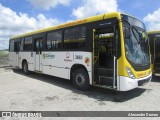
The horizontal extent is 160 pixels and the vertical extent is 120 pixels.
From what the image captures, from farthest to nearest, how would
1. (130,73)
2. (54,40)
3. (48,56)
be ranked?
(48,56) → (54,40) → (130,73)

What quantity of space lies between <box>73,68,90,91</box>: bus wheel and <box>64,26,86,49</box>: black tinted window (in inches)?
43.4

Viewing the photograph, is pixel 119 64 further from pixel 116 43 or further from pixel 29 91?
pixel 29 91

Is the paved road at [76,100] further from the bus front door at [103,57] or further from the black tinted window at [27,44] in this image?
the black tinted window at [27,44]

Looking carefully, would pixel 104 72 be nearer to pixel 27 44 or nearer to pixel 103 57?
pixel 103 57

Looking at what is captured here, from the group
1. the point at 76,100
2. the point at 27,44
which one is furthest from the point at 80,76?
the point at 27,44

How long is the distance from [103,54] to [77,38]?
137cm

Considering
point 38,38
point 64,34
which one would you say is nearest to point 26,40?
point 38,38

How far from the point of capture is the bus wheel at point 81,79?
8.80m

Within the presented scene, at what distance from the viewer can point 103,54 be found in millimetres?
8758

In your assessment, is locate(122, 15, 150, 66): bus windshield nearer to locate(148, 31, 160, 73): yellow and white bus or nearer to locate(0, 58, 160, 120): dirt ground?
locate(0, 58, 160, 120): dirt ground

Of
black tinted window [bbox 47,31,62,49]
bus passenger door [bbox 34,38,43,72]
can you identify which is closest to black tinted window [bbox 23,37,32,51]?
bus passenger door [bbox 34,38,43,72]

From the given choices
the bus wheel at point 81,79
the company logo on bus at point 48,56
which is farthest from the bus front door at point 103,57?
the company logo on bus at point 48,56

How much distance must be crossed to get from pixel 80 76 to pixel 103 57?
133cm

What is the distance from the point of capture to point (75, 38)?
30.5 ft
